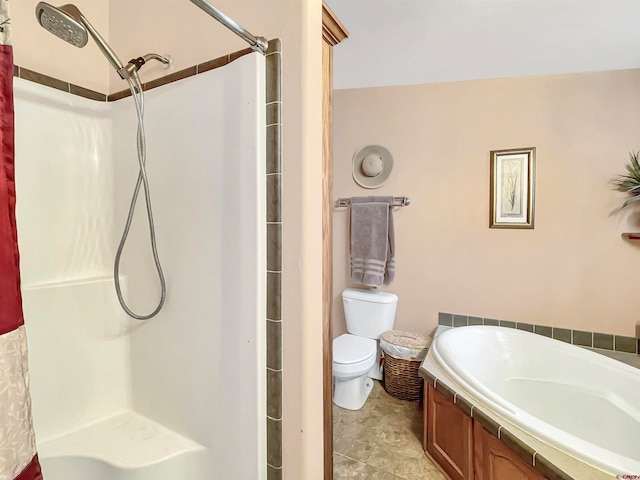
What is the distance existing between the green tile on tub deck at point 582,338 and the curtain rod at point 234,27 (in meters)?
2.62

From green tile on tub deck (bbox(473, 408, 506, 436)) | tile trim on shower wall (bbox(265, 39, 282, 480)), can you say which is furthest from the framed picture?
tile trim on shower wall (bbox(265, 39, 282, 480))

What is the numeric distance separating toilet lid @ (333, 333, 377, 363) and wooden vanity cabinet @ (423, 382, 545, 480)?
18.3 inches

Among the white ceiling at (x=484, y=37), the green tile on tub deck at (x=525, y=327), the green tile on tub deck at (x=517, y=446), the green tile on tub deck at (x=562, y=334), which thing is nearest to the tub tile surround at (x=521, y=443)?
the green tile on tub deck at (x=517, y=446)

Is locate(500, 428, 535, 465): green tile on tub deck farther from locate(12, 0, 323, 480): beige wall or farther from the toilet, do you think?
the toilet

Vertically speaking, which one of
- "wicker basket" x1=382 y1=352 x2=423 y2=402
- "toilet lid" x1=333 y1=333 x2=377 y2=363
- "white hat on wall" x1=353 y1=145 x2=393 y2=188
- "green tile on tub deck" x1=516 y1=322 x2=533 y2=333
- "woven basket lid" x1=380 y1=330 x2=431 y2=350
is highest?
"white hat on wall" x1=353 y1=145 x2=393 y2=188

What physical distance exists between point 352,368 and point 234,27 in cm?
191

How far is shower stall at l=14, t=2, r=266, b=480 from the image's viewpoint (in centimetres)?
105

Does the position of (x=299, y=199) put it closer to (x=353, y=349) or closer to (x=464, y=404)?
(x=464, y=404)

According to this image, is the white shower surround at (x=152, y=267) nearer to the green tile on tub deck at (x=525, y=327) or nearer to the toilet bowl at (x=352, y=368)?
the toilet bowl at (x=352, y=368)

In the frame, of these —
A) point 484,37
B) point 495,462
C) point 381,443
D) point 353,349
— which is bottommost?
point 381,443

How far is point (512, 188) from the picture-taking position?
7.64 ft

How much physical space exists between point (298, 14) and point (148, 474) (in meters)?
1.60

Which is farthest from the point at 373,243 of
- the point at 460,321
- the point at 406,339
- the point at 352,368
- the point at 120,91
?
the point at 120,91

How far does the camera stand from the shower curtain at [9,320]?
65 cm
